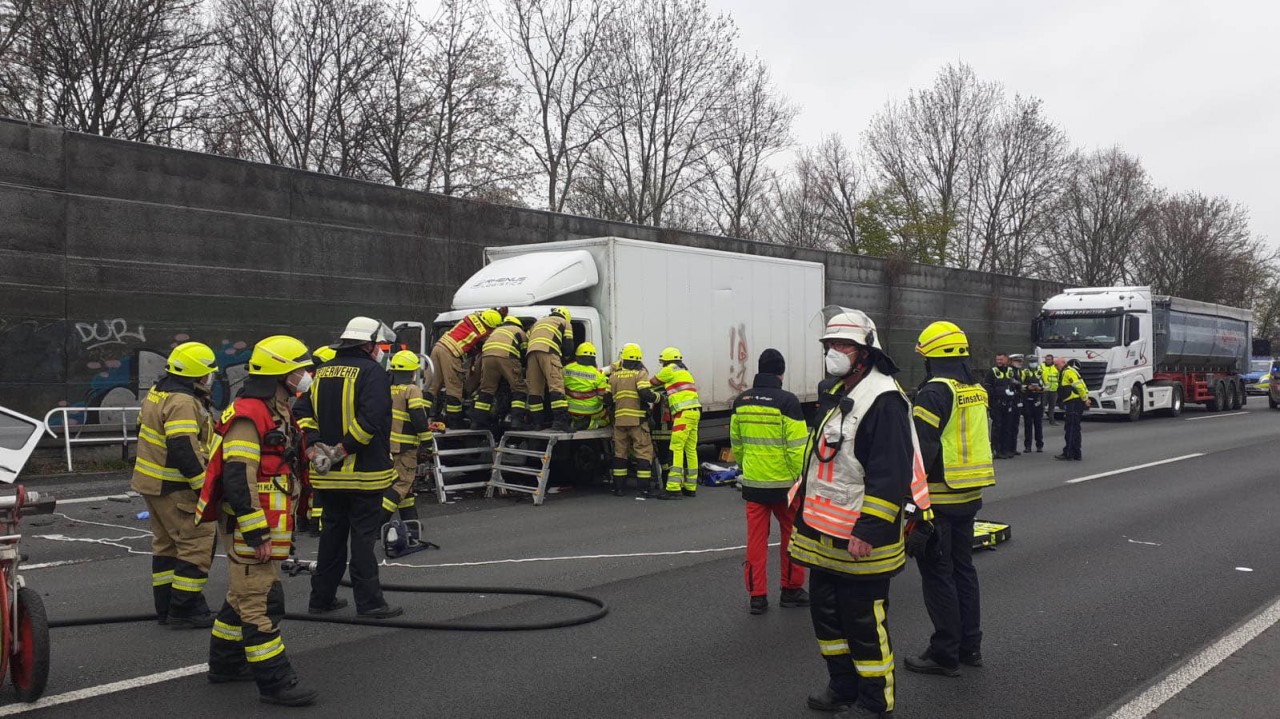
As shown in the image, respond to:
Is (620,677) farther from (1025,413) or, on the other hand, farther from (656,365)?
(1025,413)

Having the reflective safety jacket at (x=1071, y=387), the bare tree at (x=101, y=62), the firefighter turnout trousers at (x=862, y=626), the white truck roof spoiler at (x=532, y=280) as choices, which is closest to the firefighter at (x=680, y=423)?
the white truck roof spoiler at (x=532, y=280)

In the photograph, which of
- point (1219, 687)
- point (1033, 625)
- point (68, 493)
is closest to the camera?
point (1219, 687)

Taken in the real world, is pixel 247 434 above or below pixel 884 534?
above

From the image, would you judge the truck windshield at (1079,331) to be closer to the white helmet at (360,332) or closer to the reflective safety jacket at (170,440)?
the white helmet at (360,332)

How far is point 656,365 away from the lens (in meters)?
13.2

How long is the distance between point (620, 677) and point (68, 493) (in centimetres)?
959

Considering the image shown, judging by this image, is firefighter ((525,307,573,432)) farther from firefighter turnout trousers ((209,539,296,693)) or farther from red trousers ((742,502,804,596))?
firefighter turnout trousers ((209,539,296,693))

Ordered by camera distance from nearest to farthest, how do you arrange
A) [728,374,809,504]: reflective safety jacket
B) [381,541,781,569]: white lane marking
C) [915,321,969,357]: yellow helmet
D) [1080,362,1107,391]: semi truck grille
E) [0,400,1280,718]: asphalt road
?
1. [0,400,1280,718]: asphalt road
2. [915,321,969,357]: yellow helmet
3. [728,374,809,504]: reflective safety jacket
4. [381,541,781,569]: white lane marking
5. [1080,362,1107,391]: semi truck grille

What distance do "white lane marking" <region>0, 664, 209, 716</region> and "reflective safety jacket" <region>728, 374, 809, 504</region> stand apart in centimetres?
360

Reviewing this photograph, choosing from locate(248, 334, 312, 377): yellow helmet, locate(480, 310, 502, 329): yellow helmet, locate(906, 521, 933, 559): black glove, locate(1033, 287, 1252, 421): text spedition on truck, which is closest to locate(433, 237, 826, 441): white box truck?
locate(480, 310, 502, 329): yellow helmet

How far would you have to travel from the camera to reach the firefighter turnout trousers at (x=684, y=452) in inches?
475

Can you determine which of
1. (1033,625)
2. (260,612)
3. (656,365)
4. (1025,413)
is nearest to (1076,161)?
(1025,413)

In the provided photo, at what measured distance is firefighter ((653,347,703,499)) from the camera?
12086 mm

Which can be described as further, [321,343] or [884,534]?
[321,343]
